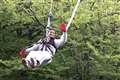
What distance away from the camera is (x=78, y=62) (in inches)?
499

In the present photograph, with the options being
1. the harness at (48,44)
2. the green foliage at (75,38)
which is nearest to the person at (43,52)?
the harness at (48,44)

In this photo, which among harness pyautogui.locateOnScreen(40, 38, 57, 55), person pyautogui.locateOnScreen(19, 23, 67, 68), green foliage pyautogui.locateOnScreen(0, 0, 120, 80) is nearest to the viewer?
person pyautogui.locateOnScreen(19, 23, 67, 68)

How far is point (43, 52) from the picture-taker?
29.2ft

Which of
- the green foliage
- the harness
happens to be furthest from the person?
the green foliage

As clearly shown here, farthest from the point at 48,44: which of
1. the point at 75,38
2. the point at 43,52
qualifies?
the point at 75,38

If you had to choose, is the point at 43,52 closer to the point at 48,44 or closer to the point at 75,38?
the point at 48,44

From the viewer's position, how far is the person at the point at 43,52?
28.3 feet

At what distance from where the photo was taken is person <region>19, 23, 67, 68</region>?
8.61 metres

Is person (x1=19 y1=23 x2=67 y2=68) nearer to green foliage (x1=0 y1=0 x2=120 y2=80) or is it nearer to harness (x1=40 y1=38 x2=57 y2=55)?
harness (x1=40 y1=38 x2=57 y2=55)

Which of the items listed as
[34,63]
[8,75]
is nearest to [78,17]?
[8,75]

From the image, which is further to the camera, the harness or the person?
the harness

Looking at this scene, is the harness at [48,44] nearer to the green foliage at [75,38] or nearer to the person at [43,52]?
the person at [43,52]

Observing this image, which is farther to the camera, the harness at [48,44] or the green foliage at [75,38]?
the green foliage at [75,38]

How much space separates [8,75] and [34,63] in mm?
4428
